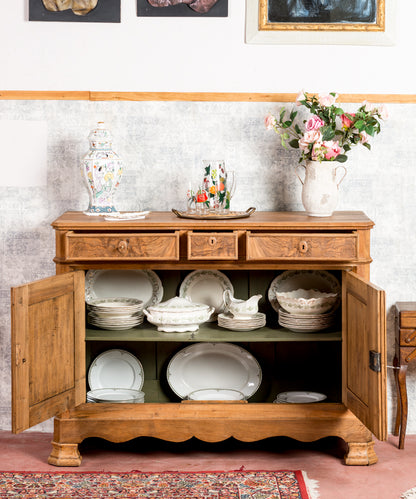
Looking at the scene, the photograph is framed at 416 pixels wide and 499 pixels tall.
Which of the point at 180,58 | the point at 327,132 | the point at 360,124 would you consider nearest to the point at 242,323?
the point at 327,132

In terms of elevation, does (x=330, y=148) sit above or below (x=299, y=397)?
above

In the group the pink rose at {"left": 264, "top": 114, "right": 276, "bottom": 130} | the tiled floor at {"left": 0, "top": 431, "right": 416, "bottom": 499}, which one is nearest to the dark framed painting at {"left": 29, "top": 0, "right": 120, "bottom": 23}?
the pink rose at {"left": 264, "top": 114, "right": 276, "bottom": 130}

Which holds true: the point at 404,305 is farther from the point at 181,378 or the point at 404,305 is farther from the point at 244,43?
the point at 244,43

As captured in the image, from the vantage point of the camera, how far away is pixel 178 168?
3.59m

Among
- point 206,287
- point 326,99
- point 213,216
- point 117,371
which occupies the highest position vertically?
point 326,99

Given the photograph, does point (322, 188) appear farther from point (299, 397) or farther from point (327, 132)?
point (299, 397)

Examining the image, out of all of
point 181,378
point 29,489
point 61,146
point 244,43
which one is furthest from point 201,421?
point 244,43

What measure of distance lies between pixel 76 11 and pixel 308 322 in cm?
187

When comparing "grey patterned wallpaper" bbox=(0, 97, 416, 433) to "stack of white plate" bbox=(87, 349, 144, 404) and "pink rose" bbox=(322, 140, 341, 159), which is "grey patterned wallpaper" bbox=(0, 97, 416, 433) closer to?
"pink rose" bbox=(322, 140, 341, 159)

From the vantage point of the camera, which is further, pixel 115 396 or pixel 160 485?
pixel 115 396

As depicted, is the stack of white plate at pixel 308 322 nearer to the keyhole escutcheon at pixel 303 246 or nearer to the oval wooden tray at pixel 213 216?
the keyhole escutcheon at pixel 303 246

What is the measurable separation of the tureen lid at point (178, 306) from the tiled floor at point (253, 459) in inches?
26.5

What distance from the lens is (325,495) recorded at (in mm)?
2875

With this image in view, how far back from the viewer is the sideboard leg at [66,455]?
10.4 feet
